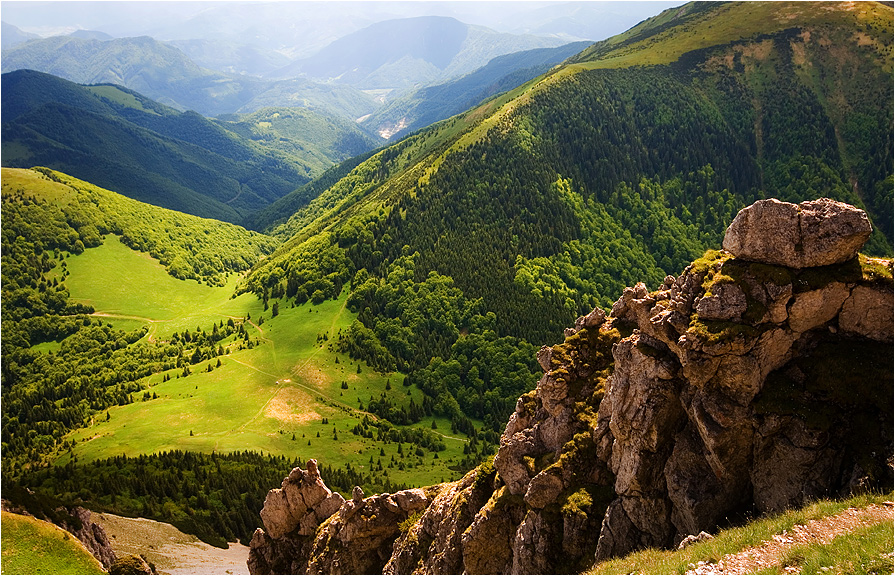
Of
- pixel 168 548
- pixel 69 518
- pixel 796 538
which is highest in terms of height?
pixel 796 538

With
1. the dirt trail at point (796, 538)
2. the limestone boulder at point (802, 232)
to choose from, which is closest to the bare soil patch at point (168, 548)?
the dirt trail at point (796, 538)

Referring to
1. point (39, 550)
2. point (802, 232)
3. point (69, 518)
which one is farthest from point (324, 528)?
point (802, 232)

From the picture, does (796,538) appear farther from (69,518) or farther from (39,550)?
(69,518)

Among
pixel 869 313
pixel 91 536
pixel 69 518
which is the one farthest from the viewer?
pixel 91 536

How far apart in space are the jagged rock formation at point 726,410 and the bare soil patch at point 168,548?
84.9 m

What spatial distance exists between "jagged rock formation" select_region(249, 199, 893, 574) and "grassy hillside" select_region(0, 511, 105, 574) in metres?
50.1

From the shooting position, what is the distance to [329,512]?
240 ft

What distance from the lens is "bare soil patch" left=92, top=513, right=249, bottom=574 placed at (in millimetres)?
108294

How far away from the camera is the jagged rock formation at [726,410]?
3247cm

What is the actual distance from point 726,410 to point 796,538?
30.1 feet

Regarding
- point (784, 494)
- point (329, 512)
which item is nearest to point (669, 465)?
point (784, 494)

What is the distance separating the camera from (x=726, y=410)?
1377 inches

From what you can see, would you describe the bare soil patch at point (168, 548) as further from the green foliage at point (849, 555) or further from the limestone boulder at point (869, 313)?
the limestone boulder at point (869, 313)

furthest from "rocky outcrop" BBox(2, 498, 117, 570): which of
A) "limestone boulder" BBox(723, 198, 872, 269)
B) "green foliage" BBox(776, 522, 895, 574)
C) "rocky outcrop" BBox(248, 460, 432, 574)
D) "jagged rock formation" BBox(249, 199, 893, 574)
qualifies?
"limestone boulder" BBox(723, 198, 872, 269)
